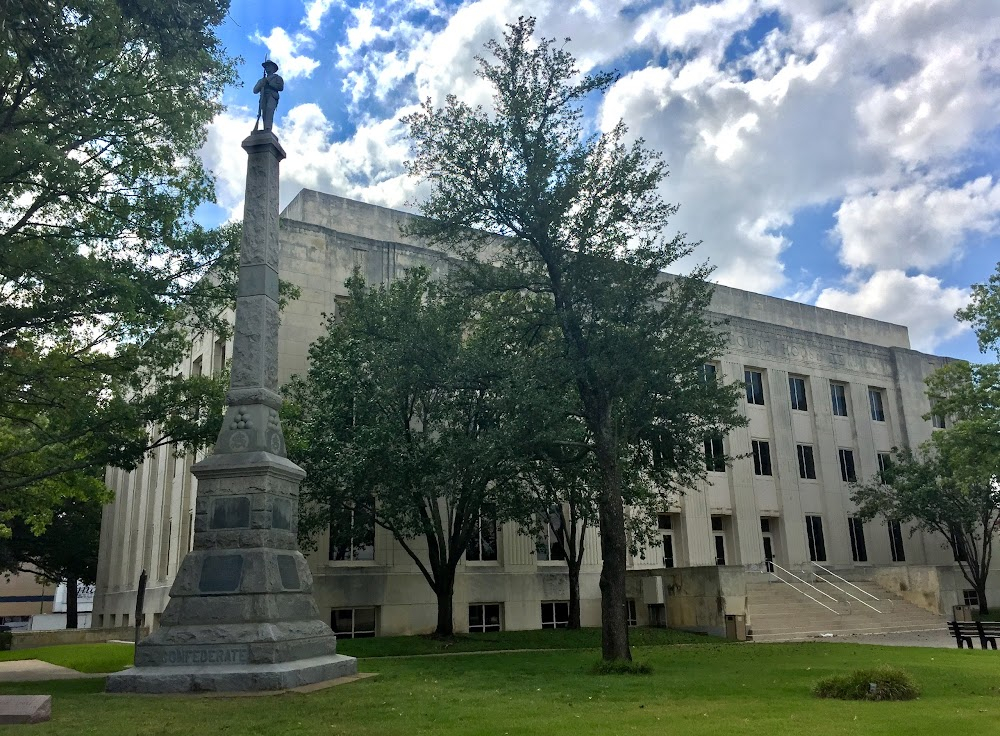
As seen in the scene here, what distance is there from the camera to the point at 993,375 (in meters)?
26.8

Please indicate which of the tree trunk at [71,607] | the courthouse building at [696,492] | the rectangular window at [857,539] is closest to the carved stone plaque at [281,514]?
the courthouse building at [696,492]

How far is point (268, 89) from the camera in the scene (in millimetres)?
15422

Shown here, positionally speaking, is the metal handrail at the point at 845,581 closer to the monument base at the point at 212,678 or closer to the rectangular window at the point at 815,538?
the rectangular window at the point at 815,538

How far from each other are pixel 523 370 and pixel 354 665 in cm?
651

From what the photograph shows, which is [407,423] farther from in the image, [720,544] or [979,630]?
[720,544]

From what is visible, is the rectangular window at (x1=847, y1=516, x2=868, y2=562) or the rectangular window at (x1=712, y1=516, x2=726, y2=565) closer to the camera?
the rectangular window at (x1=712, y1=516, x2=726, y2=565)

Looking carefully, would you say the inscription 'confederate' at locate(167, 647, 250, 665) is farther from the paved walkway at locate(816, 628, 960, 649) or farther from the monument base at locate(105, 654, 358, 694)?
the paved walkway at locate(816, 628, 960, 649)

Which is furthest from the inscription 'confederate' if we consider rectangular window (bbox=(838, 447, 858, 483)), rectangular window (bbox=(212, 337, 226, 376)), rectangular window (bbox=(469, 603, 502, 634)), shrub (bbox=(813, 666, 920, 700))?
rectangular window (bbox=(838, 447, 858, 483))

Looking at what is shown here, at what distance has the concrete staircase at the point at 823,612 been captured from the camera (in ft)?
84.4

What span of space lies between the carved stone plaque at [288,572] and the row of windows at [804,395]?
95.3 ft

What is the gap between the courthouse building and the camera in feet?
90.2

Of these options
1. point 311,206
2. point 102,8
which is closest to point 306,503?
point 311,206

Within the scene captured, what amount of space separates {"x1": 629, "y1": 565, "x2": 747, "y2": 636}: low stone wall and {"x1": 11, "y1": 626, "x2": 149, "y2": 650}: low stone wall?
1991 cm

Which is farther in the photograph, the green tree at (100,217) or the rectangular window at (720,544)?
the rectangular window at (720,544)
